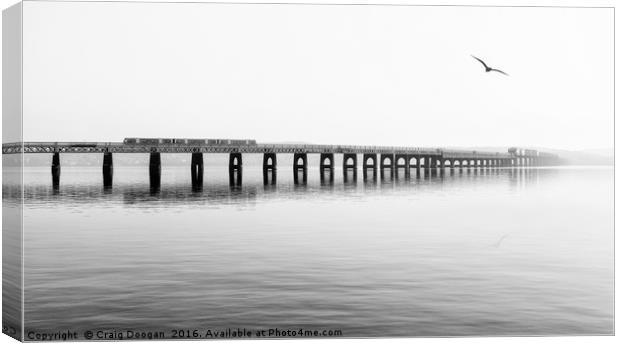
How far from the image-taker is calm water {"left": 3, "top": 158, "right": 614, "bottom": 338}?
18.9 meters

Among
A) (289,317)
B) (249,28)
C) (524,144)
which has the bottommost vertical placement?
(289,317)

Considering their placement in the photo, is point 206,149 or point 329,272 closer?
point 329,272

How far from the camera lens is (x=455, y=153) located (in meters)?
128

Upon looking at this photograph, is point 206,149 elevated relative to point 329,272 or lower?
elevated

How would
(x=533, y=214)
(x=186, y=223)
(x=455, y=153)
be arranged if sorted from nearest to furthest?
(x=186, y=223) → (x=533, y=214) → (x=455, y=153)

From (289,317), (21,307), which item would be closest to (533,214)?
(289,317)

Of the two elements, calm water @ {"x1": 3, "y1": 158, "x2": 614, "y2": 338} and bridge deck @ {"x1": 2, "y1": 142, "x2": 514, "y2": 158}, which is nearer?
calm water @ {"x1": 3, "y1": 158, "x2": 614, "y2": 338}

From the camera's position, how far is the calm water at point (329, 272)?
18.9 m

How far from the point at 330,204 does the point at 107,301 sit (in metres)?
31.0

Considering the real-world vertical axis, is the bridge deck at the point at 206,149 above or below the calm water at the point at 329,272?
above

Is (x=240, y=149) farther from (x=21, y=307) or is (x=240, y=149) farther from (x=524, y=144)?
(x=21, y=307)

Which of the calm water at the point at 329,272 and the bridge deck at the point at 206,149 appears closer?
the calm water at the point at 329,272

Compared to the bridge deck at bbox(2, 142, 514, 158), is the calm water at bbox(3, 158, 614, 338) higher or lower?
lower

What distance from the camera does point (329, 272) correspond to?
79.4ft
